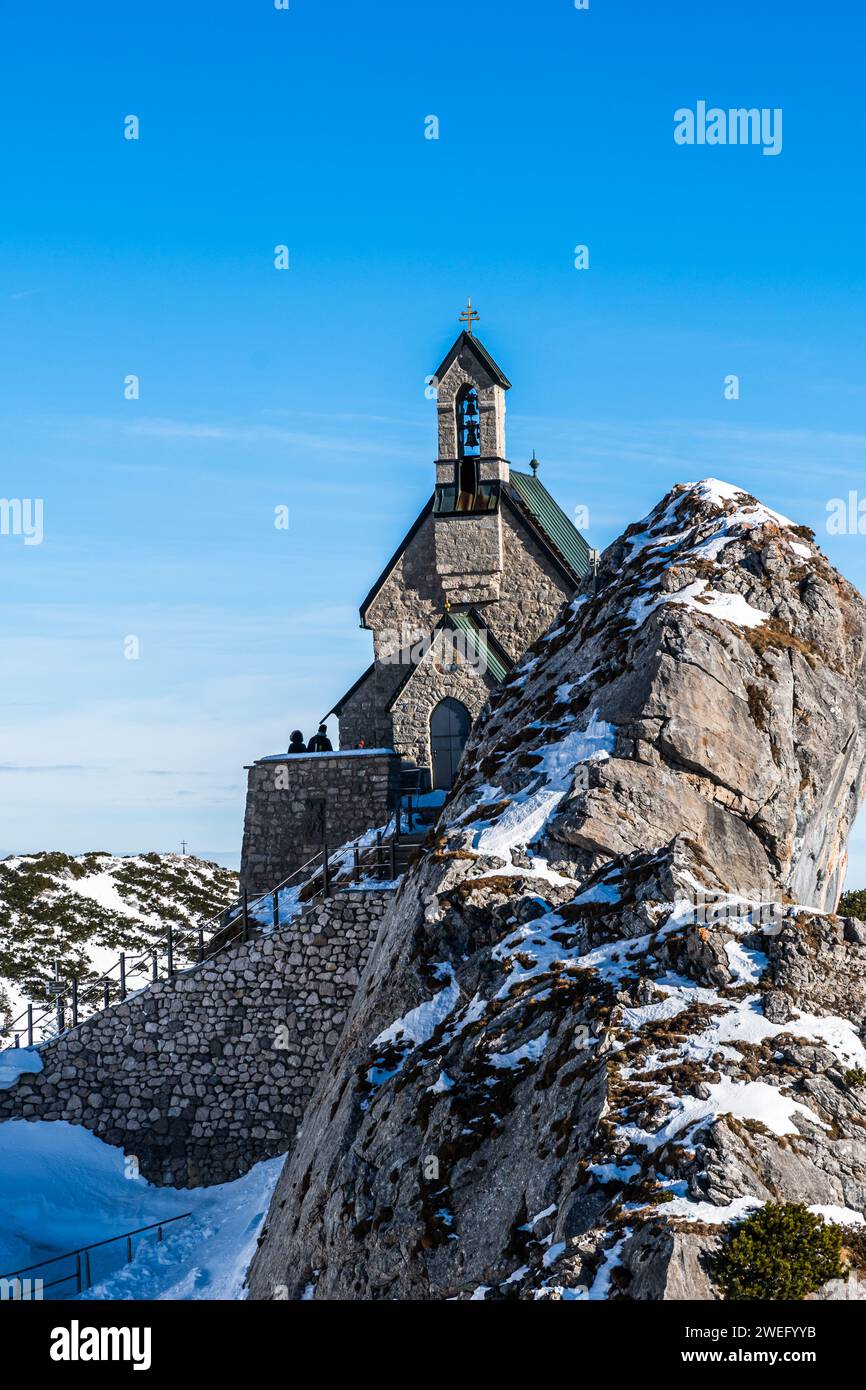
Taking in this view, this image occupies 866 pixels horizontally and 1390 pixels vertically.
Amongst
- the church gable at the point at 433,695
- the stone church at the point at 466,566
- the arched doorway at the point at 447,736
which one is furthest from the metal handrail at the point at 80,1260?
the stone church at the point at 466,566

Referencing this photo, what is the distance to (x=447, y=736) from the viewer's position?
3338 cm

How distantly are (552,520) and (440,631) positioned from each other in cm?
723

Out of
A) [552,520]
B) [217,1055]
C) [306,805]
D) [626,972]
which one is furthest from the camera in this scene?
[552,520]

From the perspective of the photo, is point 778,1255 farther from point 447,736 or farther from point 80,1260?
point 447,736

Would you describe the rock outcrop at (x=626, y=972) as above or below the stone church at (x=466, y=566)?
below

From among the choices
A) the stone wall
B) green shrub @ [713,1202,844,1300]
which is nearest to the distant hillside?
the stone wall

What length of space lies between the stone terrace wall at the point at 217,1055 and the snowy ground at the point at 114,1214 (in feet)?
1.35

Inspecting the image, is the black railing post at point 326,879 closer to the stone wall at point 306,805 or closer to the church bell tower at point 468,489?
the stone wall at point 306,805

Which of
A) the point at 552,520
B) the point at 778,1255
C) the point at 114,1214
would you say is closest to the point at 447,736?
the point at 552,520

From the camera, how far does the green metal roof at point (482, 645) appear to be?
111 ft

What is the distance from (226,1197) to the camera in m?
25.7

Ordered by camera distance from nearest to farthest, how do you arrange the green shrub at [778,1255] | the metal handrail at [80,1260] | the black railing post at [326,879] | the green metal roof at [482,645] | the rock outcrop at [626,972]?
the green shrub at [778,1255] → the rock outcrop at [626,972] → the metal handrail at [80,1260] → the black railing post at [326,879] → the green metal roof at [482,645]

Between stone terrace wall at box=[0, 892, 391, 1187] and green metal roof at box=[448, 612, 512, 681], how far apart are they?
29.2ft
